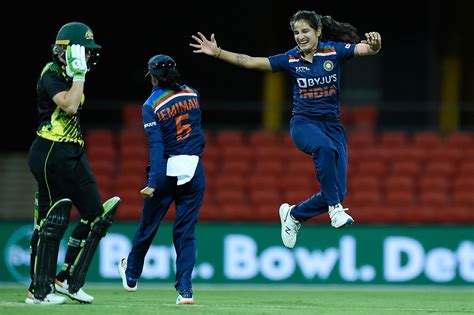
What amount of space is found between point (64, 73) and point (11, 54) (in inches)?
446

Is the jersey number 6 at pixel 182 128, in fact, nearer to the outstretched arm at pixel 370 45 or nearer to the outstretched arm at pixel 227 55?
the outstretched arm at pixel 227 55

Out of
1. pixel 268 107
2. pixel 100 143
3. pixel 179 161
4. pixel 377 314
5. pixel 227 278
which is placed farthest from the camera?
pixel 268 107

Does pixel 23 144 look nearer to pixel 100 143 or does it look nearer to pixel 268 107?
pixel 100 143

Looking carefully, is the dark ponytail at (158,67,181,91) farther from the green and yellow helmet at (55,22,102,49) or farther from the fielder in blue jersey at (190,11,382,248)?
the green and yellow helmet at (55,22,102,49)

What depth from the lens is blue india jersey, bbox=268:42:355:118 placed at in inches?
365

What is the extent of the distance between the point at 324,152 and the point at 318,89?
0.58 meters

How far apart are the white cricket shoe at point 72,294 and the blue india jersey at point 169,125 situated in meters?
1.09

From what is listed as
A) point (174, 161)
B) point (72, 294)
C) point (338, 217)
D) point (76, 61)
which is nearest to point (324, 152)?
point (338, 217)

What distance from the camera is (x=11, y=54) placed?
19562mm

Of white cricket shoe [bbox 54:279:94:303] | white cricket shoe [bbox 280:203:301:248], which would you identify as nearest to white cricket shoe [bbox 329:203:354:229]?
white cricket shoe [bbox 280:203:301:248]

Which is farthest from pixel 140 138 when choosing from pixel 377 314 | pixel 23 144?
pixel 377 314

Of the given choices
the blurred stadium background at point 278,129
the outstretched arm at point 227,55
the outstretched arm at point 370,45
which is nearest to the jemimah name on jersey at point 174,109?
Answer: the outstretched arm at point 227,55

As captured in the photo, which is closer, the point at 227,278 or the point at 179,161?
the point at 179,161

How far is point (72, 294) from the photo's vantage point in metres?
8.90
